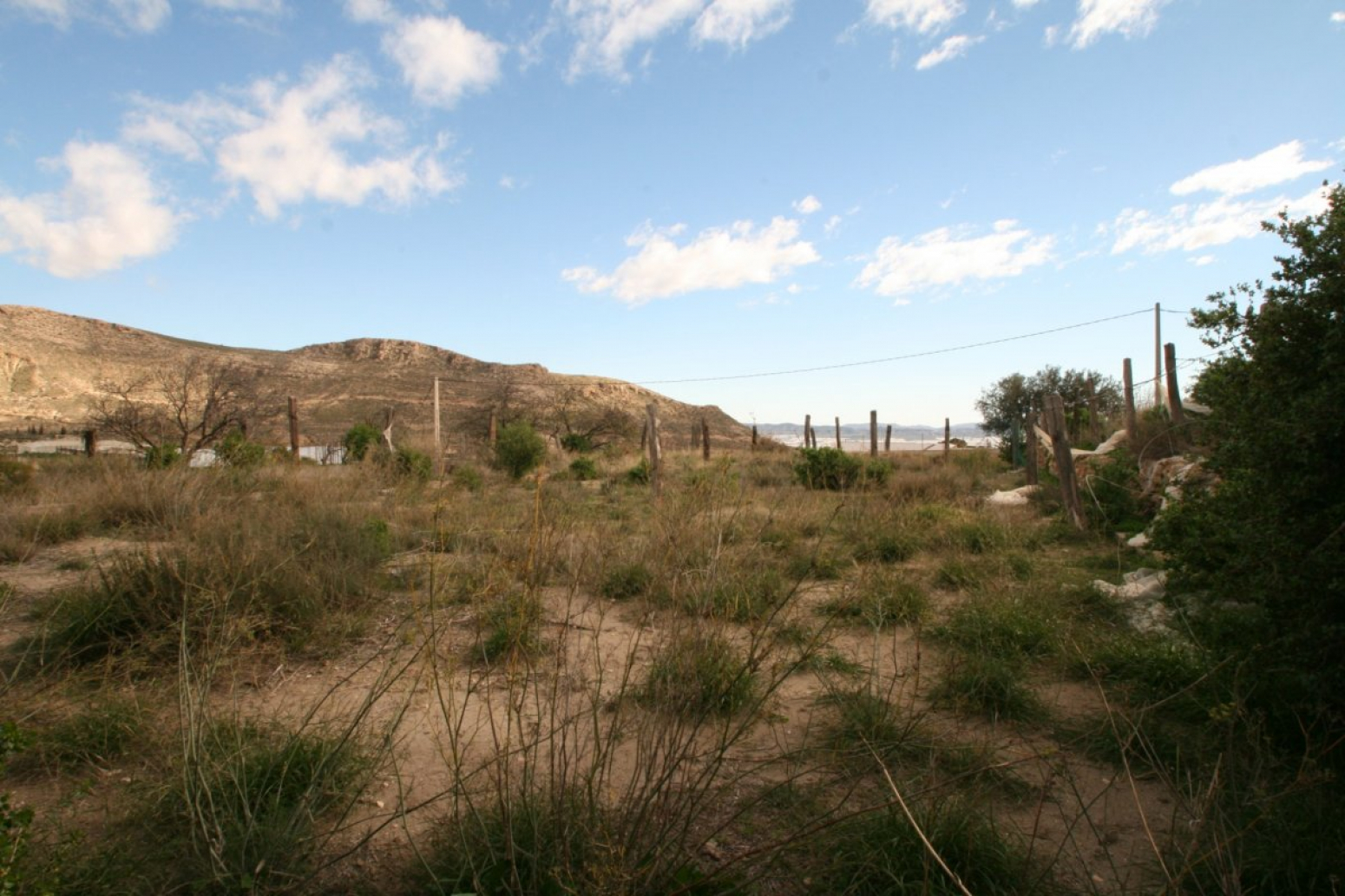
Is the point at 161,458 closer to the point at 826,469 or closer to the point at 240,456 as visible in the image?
the point at 240,456

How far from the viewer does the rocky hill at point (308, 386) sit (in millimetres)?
34375

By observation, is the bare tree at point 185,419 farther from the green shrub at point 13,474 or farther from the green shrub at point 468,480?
the green shrub at point 468,480

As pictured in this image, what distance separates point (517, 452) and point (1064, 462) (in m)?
12.8

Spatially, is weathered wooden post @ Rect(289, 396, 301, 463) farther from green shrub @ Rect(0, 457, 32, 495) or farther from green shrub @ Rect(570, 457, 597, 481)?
green shrub @ Rect(570, 457, 597, 481)

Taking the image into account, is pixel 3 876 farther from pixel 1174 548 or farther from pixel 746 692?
pixel 1174 548

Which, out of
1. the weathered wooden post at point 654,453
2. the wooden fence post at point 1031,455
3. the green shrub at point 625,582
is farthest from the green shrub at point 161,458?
the wooden fence post at point 1031,455

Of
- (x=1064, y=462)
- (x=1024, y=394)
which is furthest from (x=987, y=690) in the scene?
(x=1024, y=394)

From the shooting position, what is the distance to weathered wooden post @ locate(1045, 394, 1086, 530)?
28.0 ft

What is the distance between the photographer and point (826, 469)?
13781mm

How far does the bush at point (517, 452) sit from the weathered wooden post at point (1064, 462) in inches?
481

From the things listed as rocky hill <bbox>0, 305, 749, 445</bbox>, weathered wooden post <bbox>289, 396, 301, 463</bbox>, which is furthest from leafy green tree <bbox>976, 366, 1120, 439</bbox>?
weathered wooden post <bbox>289, 396, 301, 463</bbox>

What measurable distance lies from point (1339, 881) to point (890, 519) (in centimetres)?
578

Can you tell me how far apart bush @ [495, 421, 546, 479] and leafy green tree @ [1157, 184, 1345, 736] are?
15.8m

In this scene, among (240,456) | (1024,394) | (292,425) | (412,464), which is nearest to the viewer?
(240,456)
